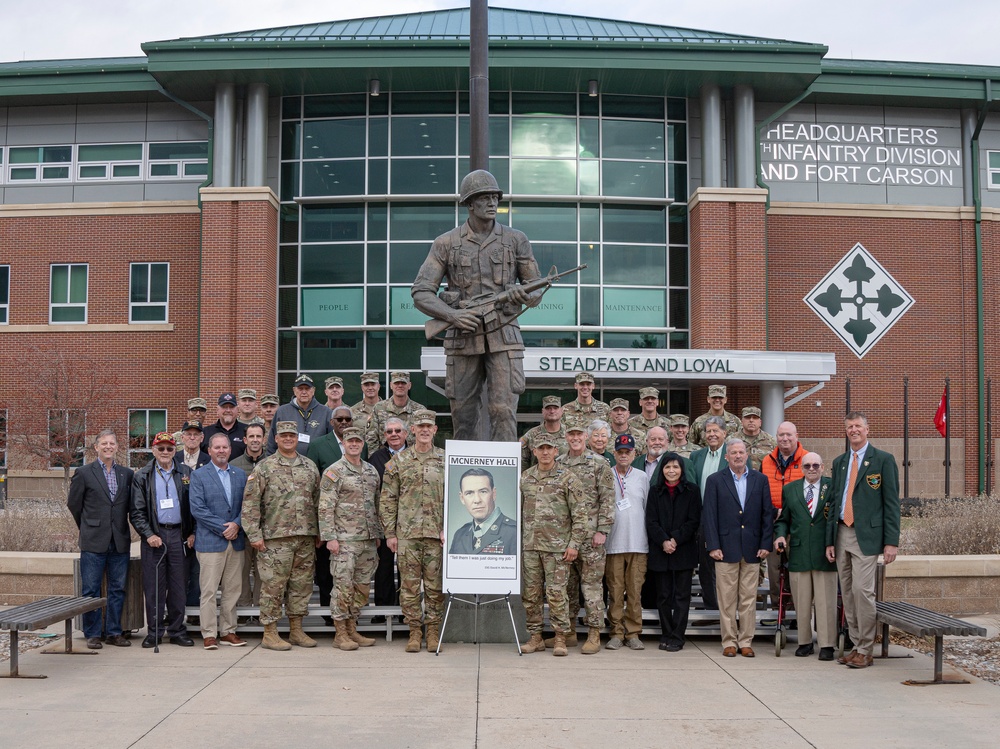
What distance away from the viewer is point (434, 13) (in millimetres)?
29938

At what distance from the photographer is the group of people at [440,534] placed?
27.4ft

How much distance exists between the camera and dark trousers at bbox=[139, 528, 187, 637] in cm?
852

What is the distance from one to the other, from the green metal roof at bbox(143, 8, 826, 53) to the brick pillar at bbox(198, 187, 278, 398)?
3999 millimetres

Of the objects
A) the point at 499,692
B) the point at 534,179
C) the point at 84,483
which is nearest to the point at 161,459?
the point at 84,483

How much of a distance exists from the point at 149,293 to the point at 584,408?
62.0 feet

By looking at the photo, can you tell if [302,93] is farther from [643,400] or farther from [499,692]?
[499,692]

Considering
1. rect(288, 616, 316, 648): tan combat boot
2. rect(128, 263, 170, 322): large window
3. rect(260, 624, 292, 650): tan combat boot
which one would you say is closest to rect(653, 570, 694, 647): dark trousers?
rect(288, 616, 316, 648): tan combat boot

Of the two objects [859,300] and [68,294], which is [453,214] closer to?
[68,294]

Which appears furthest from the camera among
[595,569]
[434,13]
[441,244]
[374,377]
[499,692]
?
[434,13]

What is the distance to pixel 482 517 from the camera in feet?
27.7

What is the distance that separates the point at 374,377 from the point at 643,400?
3084 mm

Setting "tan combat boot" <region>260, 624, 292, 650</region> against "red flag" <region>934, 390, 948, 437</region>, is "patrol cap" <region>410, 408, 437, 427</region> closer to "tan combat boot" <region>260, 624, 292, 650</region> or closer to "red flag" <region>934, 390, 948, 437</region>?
"tan combat boot" <region>260, 624, 292, 650</region>

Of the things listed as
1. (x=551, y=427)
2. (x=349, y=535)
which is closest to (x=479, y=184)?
(x=551, y=427)

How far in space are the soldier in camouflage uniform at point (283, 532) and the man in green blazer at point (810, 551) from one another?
4.16 m
